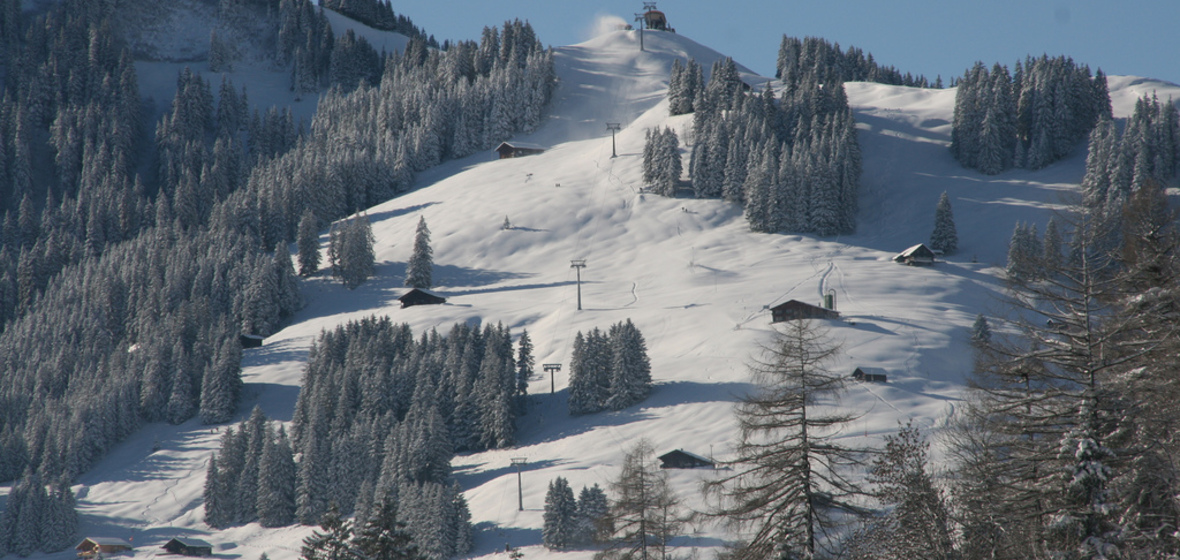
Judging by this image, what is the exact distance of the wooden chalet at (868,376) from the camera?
75.1 meters

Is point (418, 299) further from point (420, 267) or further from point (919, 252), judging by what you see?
point (919, 252)

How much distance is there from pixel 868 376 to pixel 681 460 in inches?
669

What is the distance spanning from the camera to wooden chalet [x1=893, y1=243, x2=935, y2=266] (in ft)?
353

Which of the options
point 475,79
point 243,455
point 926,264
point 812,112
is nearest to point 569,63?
point 475,79

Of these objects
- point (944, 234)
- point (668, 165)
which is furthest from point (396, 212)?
point (944, 234)

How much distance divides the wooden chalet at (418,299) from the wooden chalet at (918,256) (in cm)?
4705

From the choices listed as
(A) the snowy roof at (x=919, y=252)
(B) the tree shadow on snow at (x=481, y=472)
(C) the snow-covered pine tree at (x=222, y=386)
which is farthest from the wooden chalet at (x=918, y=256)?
(C) the snow-covered pine tree at (x=222, y=386)

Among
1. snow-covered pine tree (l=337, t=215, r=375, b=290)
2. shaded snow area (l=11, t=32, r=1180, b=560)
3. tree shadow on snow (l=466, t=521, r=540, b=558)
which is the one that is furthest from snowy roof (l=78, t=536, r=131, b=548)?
snow-covered pine tree (l=337, t=215, r=375, b=290)

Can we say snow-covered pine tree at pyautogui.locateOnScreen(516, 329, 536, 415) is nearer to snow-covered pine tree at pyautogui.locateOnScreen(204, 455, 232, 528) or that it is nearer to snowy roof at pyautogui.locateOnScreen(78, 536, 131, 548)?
snow-covered pine tree at pyautogui.locateOnScreen(204, 455, 232, 528)

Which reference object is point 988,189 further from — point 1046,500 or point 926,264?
point 1046,500

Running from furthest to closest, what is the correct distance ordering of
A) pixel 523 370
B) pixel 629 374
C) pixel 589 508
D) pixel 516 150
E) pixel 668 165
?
pixel 516 150 < pixel 668 165 < pixel 523 370 < pixel 629 374 < pixel 589 508

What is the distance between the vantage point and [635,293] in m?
106

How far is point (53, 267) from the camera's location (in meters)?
155

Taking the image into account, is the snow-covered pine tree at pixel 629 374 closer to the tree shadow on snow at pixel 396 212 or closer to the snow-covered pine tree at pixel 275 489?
the snow-covered pine tree at pixel 275 489
